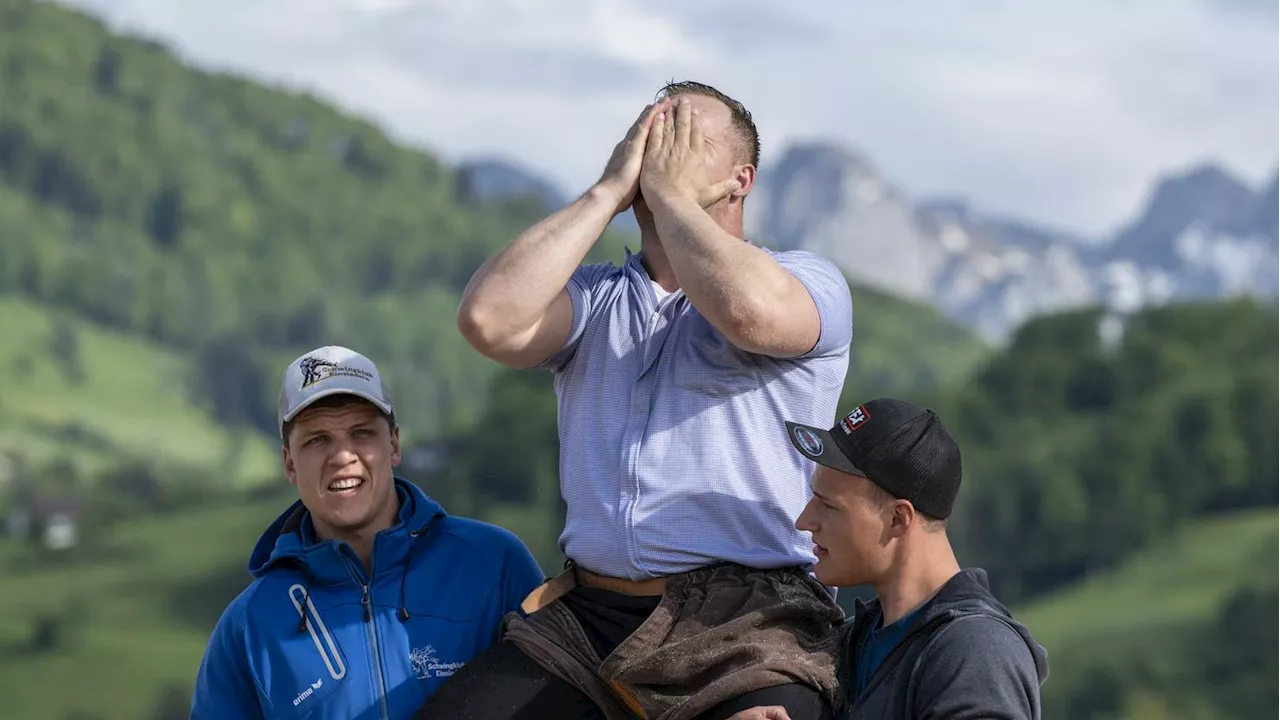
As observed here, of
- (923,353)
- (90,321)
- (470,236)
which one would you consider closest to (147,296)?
(90,321)

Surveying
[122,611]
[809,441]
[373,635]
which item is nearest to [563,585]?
[373,635]

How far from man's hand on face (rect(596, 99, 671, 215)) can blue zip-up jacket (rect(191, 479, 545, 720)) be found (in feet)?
3.45

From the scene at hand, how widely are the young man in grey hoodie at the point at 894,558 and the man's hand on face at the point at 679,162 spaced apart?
73cm

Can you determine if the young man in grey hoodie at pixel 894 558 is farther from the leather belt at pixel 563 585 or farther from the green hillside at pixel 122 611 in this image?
the green hillside at pixel 122 611

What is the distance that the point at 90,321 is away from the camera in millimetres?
153125

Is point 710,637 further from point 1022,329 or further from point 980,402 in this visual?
point 1022,329

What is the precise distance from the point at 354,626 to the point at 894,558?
1546 mm

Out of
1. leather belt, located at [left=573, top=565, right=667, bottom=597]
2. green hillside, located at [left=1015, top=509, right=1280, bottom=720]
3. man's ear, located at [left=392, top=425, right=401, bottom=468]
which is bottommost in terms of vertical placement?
green hillside, located at [left=1015, top=509, right=1280, bottom=720]

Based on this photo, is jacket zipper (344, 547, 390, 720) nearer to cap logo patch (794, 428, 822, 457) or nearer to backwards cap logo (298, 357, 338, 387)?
backwards cap logo (298, 357, 338, 387)

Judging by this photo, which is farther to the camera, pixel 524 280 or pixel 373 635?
pixel 373 635

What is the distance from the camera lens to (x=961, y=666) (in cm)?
372

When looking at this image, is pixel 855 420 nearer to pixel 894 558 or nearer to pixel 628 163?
pixel 894 558

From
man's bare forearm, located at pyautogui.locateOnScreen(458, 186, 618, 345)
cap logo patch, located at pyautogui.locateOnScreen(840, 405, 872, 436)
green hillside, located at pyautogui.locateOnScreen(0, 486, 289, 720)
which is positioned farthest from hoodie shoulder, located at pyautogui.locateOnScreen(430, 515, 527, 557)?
green hillside, located at pyautogui.locateOnScreen(0, 486, 289, 720)

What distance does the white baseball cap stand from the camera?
16.0 ft
